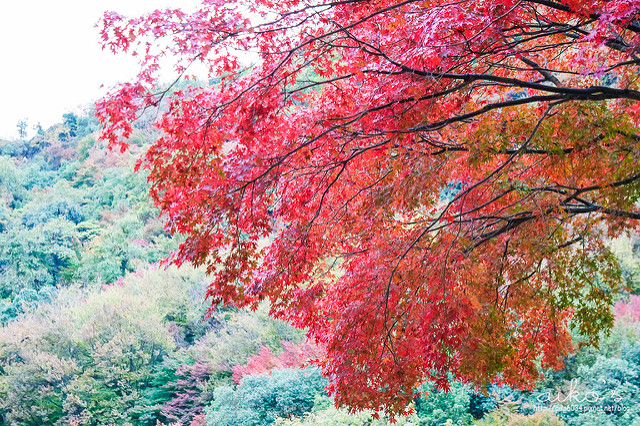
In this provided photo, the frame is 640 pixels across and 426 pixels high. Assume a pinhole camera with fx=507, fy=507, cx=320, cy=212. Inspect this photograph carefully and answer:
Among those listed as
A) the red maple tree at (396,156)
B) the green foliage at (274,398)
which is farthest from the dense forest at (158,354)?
the red maple tree at (396,156)

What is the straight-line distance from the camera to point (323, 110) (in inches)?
168

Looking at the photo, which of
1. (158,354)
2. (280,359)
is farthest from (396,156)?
(158,354)

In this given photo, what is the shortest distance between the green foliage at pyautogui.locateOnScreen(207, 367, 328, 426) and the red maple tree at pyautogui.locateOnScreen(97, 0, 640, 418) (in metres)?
4.86

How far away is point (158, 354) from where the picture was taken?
51.4ft

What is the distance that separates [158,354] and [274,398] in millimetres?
6969

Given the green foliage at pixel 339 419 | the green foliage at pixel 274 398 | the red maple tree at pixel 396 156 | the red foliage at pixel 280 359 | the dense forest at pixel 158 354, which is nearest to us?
the red maple tree at pixel 396 156

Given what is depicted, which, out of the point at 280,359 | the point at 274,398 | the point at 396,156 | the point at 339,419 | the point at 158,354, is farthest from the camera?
the point at 158,354

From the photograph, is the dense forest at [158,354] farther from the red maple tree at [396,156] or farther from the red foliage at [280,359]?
the red maple tree at [396,156]

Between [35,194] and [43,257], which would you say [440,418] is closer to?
[43,257]

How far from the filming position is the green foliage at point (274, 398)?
978 centimetres

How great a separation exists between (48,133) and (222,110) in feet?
150

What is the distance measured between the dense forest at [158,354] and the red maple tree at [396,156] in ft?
4.68

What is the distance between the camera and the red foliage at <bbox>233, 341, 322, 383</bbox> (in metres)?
11.2

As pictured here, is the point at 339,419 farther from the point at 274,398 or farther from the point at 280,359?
the point at 280,359
